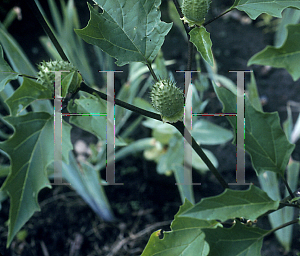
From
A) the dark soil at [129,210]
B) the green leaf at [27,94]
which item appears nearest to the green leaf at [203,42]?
the green leaf at [27,94]

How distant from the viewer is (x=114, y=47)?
473 millimetres

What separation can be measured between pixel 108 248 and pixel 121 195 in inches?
9.3

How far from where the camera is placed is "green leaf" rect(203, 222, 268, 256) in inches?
17.8

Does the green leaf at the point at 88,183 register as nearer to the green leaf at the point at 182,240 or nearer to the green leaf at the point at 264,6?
the green leaf at the point at 182,240

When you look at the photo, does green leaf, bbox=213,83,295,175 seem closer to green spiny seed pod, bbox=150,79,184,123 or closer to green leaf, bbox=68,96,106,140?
green spiny seed pod, bbox=150,79,184,123

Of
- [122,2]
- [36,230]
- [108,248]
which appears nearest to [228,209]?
[122,2]

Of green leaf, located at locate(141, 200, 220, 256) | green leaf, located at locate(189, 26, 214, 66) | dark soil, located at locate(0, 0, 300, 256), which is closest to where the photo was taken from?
green leaf, located at locate(189, 26, 214, 66)

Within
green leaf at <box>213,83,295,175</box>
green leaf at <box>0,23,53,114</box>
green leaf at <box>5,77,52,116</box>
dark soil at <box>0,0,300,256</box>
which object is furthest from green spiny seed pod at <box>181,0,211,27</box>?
dark soil at <box>0,0,300,256</box>

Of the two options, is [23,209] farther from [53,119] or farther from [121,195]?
[121,195]

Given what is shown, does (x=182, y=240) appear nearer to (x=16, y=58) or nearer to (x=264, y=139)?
(x=264, y=139)

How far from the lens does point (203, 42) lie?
427 millimetres

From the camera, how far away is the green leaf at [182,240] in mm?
511

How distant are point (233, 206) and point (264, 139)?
184 millimetres

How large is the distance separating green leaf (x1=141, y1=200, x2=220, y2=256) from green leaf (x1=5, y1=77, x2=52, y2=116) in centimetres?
29
